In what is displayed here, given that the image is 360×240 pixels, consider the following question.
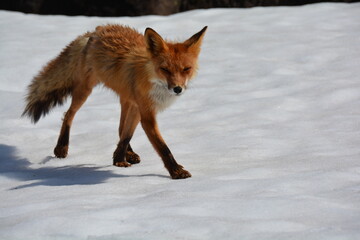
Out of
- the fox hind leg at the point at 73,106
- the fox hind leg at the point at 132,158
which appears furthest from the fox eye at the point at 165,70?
the fox hind leg at the point at 73,106

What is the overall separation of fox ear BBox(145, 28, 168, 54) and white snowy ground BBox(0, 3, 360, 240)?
1071 mm

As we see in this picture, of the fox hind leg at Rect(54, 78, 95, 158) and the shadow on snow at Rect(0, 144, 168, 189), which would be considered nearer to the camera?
the shadow on snow at Rect(0, 144, 168, 189)

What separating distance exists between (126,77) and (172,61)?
67cm

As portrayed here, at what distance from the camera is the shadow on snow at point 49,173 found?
439cm

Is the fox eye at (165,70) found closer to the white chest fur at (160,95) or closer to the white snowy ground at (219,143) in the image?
the white chest fur at (160,95)

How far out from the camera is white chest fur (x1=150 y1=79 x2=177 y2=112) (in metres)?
4.50

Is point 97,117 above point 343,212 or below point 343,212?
below

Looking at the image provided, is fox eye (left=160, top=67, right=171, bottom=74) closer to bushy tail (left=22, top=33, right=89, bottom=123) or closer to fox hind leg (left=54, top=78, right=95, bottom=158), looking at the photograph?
fox hind leg (left=54, top=78, right=95, bottom=158)

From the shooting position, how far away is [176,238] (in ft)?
9.30

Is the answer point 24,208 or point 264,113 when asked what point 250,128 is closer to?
point 264,113

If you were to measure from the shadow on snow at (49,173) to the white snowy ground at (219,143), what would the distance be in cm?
2

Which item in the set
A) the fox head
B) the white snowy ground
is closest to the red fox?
the fox head

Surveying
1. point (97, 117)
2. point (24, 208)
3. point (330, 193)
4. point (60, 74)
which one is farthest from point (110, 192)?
point (97, 117)

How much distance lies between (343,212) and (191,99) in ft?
13.4
